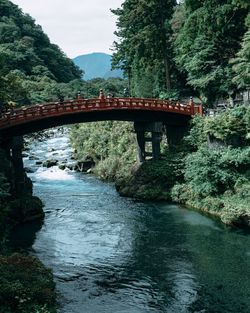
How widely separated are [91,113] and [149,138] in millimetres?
7853

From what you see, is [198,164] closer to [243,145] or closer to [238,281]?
[243,145]

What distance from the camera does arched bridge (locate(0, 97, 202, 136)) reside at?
141ft

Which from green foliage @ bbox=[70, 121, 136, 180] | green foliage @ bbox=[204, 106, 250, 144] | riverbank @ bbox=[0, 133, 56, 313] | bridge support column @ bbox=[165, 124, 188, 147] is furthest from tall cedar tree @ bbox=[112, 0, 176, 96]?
riverbank @ bbox=[0, 133, 56, 313]

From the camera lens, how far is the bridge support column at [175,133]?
173 feet

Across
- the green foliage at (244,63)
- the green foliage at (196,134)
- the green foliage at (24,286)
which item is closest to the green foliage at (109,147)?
the green foliage at (196,134)

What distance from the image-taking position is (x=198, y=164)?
43.2 meters

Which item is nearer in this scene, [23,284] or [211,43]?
[23,284]

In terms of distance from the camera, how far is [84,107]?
46312mm

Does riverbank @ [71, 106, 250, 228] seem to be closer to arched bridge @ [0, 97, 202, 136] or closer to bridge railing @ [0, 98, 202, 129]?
bridge railing @ [0, 98, 202, 129]

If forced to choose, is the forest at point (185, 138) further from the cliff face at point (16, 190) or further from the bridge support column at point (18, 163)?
the bridge support column at point (18, 163)

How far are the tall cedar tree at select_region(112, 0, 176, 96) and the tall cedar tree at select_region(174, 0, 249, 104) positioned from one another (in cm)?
458

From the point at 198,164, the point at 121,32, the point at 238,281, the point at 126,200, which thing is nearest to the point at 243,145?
the point at 198,164

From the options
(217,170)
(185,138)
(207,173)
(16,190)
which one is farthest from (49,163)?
(217,170)

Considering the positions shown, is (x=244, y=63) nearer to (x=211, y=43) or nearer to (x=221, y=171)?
(x=211, y=43)
